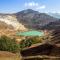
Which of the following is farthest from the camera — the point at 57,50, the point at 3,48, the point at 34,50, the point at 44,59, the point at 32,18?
the point at 32,18

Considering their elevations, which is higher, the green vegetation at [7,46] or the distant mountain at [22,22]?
the green vegetation at [7,46]

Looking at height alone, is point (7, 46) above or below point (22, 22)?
above

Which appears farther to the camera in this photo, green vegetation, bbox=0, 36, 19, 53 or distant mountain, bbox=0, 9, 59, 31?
distant mountain, bbox=0, 9, 59, 31

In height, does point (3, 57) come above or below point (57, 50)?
below

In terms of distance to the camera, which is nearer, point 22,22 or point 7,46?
point 7,46

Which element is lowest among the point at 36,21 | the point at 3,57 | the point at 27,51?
the point at 36,21

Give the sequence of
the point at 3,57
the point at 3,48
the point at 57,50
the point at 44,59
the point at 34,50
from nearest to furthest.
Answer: the point at 44,59 < the point at 57,50 < the point at 34,50 < the point at 3,57 < the point at 3,48

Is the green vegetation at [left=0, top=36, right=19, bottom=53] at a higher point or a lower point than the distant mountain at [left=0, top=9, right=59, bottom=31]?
higher

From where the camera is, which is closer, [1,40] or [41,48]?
[41,48]

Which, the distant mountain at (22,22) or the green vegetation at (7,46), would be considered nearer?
the green vegetation at (7,46)

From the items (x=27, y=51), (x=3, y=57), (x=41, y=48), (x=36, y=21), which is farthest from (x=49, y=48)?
(x=36, y=21)

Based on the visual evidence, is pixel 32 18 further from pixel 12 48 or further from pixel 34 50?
pixel 34 50
